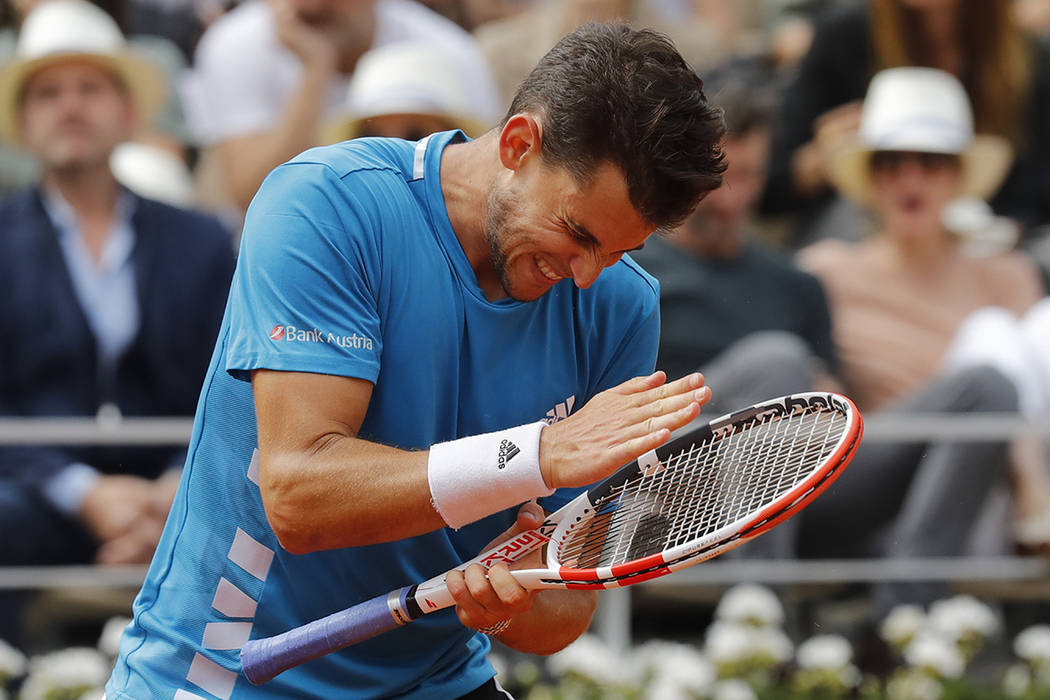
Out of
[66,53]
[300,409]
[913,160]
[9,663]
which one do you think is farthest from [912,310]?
[300,409]

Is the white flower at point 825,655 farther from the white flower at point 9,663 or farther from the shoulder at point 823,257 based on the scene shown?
the white flower at point 9,663

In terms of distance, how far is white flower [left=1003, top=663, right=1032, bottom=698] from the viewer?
5.29 meters

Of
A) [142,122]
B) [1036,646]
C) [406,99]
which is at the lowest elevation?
[1036,646]

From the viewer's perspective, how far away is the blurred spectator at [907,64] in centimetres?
640

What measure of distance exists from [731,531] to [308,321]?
704 millimetres

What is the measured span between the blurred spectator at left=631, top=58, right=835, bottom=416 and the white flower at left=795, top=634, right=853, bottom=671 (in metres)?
0.82

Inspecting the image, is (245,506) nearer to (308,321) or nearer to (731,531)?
(308,321)

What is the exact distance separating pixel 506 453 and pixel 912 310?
3.76 m

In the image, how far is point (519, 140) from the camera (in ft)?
8.23

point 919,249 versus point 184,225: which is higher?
point 184,225

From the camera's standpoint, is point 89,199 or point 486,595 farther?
point 89,199

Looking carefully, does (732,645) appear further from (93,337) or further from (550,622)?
(550,622)

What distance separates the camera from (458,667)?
2879 mm

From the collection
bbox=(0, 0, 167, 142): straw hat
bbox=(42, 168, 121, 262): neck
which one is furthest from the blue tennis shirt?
bbox=(0, 0, 167, 142): straw hat
